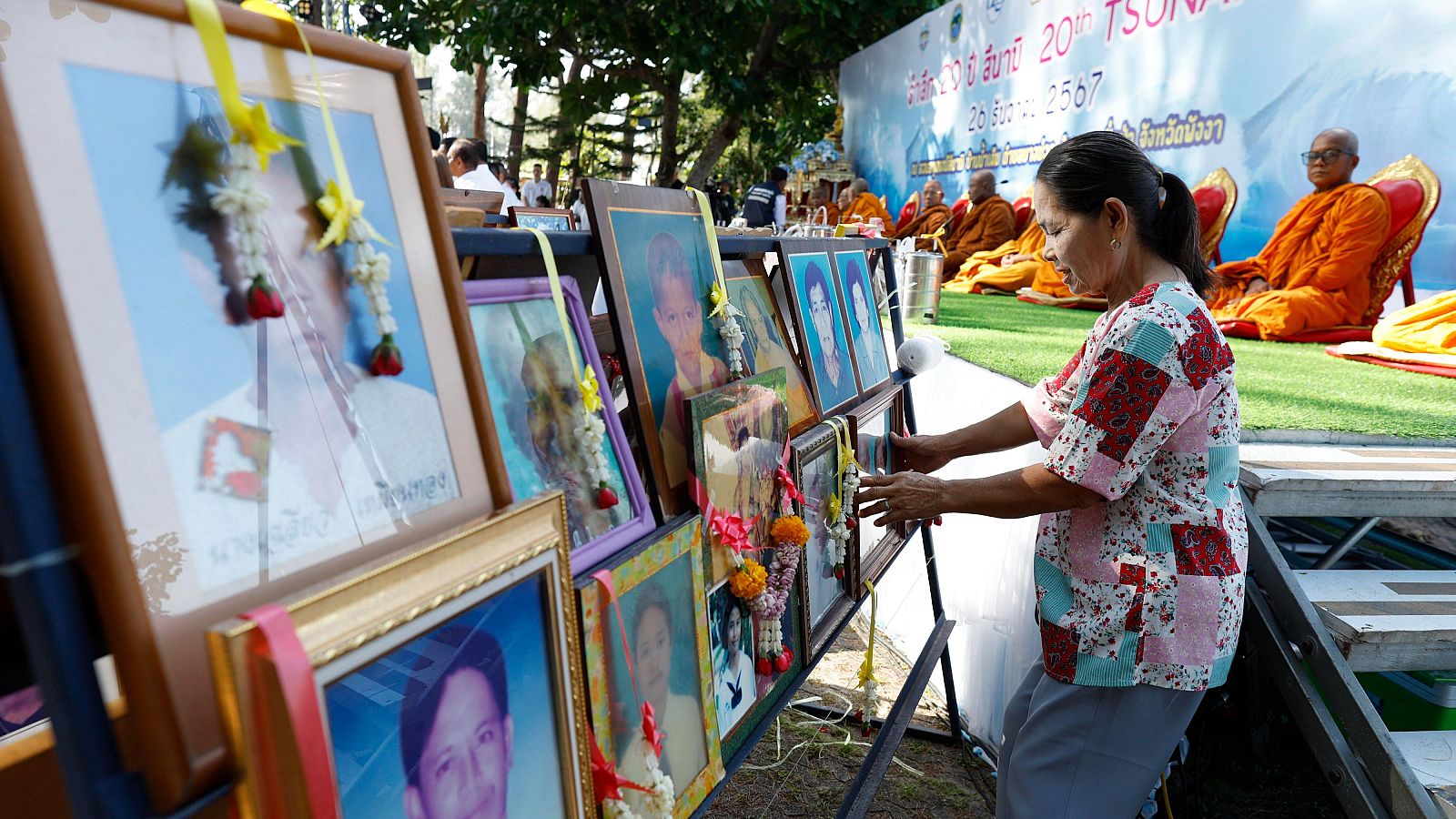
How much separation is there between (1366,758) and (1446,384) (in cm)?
297

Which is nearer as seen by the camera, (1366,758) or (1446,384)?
(1366,758)

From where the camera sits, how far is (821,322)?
1.92m

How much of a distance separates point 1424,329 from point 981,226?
17.1 ft

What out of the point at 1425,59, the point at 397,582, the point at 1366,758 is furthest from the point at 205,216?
the point at 1425,59

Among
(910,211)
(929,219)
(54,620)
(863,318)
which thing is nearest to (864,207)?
(910,211)

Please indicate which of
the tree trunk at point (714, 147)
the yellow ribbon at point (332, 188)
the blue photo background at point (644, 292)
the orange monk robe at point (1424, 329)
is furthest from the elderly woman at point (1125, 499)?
the tree trunk at point (714, 147)

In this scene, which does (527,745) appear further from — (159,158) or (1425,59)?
(1425,59)

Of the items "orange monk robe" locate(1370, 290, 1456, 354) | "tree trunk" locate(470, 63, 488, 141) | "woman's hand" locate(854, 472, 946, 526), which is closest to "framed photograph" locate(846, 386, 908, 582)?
"woman's hand" locate(854, 472, 946, 526)

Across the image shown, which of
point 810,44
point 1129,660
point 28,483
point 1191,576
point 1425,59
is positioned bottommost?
point 1129,660

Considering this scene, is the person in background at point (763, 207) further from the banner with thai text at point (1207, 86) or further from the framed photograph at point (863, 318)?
the framed photograph at point (863, 318)

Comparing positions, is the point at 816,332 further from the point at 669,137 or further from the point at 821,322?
the point at 669,137

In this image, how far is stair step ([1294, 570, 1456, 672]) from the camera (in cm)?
183

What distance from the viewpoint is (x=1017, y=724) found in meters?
1.82

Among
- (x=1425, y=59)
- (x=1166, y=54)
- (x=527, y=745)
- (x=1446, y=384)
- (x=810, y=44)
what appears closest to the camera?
(x=527, y=745)
